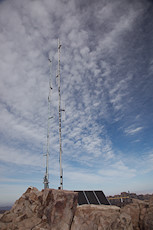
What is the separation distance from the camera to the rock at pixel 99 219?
1270cm

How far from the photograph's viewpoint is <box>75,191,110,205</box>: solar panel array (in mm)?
17953

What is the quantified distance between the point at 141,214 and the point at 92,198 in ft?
19.1

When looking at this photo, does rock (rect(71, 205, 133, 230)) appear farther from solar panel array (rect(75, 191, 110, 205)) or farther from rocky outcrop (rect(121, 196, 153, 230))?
solar panel array (rect(75, 191, 110, 205))

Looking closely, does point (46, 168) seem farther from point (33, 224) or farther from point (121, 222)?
point (121, 222)

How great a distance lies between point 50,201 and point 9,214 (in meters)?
3.95

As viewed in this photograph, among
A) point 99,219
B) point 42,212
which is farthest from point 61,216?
point 99,219

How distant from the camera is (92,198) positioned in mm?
18781

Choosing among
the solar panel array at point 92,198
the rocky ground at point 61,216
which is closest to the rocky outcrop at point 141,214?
the rocky ground at point 61,216

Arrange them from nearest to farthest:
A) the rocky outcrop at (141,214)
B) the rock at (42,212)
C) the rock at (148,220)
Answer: the rock at (42,212) → the rock at (148,220) → the rocky outcrop at (141,214)

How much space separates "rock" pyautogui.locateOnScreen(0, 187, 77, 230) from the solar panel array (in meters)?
4.30

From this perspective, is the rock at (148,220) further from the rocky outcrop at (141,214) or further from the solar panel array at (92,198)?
the solar panel array at (92,198)

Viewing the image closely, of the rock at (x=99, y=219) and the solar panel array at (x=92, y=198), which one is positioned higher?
the solar panel array at (x=92, y=198)

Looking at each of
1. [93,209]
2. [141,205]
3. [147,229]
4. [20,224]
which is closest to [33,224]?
[20,224]

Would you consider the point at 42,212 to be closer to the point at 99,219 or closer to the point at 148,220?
the point at 99,219
